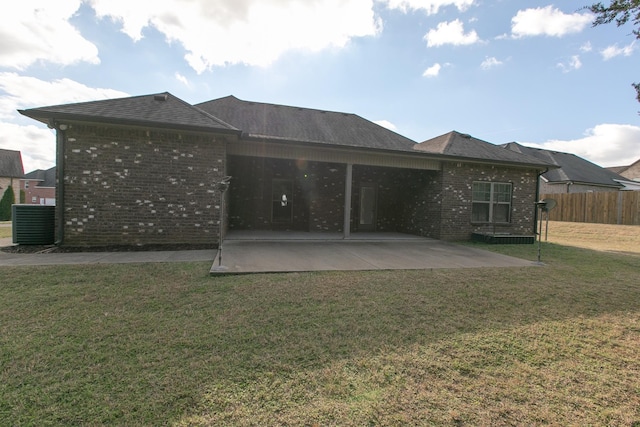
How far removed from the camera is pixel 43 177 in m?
44.2

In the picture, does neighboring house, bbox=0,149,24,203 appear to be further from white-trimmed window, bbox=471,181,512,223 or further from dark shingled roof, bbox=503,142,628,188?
dark shingled roof, bbox=503,142,628,188

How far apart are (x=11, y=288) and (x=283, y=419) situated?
476cm

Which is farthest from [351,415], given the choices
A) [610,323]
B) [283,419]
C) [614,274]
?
[614,274]

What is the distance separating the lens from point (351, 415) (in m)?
2.11

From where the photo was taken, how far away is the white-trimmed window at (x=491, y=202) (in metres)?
11.5

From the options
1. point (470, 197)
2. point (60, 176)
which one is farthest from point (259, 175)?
point (470, 197)

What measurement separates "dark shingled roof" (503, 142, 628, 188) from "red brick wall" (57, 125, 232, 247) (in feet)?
71.9

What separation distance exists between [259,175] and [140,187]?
505 cm

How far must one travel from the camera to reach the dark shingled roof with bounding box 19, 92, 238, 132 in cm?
707

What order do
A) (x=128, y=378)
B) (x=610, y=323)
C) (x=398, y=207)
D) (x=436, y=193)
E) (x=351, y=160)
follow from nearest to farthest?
(x=128, y=378) → (x=610, y=323) → (x=351, y=160) → (x=436, y=193) → (x=398, y=207)

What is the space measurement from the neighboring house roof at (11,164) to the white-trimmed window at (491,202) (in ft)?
130

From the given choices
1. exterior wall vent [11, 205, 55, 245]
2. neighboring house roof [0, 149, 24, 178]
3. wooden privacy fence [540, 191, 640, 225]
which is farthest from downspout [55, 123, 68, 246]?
neighboring house roof [0, 149, 24, 178]

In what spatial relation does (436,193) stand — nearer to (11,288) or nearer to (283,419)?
(283,419)

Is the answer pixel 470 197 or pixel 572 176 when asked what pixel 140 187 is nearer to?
pixel 470 197
